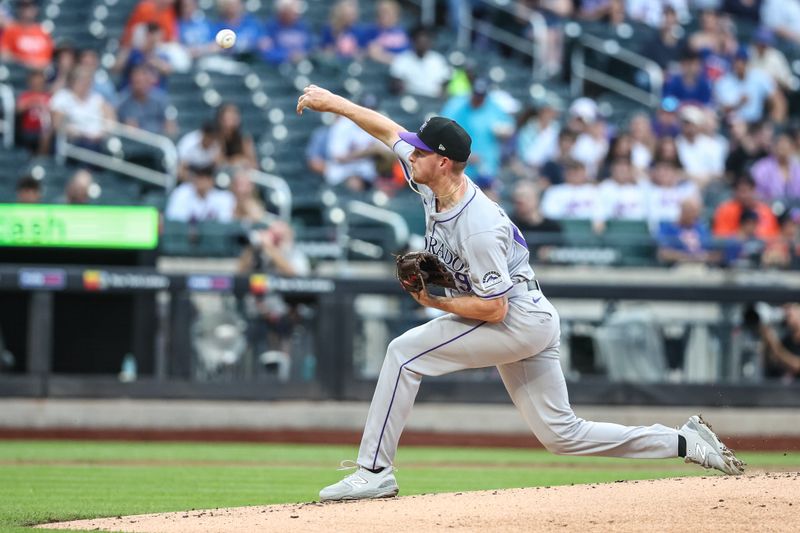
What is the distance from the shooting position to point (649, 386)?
1294 cm

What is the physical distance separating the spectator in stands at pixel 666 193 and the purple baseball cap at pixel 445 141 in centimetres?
871

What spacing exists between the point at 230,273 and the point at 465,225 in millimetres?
6606

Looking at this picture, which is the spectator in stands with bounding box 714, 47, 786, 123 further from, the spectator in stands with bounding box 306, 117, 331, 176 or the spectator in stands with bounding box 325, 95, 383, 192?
the spectator in stands with bounding box 306, 117, 331, 176

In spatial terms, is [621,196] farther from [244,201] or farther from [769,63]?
[769,63]

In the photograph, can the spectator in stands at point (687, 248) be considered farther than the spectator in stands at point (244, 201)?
Yes

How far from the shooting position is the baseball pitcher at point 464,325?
21.2ft

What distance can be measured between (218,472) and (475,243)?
4.05 metres

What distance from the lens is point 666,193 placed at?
49.5ft

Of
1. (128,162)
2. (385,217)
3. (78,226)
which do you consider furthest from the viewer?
(128,162)

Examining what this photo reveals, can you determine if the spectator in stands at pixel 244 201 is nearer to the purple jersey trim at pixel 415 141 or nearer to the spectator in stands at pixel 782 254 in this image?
the spectator in stands at pixel 782 254

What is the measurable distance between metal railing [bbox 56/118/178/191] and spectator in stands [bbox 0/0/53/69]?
6.19 feet

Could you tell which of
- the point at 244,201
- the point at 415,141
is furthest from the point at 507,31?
the point at 415,141

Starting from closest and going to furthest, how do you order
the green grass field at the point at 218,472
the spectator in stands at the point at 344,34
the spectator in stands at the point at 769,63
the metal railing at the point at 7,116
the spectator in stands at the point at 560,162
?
the green grass field at the point at 218,472 < the metal railing at the point at 7,116 < the spectator in stands at the point at 560,162 < the spectator in stands at the point at 344,34 < the spectator in stands at the point at 769,63

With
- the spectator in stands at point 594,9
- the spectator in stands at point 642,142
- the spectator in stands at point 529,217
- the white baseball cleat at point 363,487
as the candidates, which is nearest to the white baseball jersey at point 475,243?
the white baseball cleat at point 363,487
